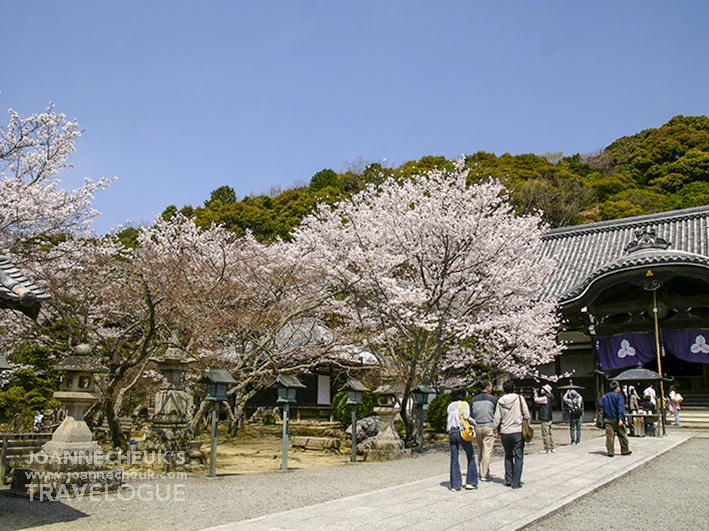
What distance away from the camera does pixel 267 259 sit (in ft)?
60.2

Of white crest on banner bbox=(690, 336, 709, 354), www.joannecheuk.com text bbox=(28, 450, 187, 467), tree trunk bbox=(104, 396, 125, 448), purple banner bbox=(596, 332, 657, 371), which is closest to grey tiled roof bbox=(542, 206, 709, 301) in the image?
purple banner bbox=(596, 332, 657, 371)

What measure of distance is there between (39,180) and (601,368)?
19.8 meters

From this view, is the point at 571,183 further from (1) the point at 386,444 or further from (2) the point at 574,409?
(1) the point at 386,444

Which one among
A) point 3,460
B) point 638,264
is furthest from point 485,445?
point 638,264

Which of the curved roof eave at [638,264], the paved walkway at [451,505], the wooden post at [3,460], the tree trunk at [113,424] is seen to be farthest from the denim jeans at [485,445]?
the curved roof eave at [638,264]

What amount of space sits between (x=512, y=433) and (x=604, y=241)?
67.3ft

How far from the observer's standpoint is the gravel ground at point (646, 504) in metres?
6.02

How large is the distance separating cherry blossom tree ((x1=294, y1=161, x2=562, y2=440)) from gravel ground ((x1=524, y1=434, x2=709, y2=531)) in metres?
5.12

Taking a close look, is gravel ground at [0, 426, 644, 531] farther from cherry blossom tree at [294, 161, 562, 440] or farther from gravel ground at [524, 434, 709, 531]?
cherry blossom tree at [294, 161, 562, 440]

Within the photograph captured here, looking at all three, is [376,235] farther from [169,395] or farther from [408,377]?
[169,395]

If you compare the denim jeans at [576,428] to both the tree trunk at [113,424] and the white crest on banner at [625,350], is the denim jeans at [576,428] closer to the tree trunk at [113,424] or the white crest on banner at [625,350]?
the white crest on banner at [625,350]

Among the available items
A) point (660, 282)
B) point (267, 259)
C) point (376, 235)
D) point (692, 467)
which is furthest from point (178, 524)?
point (660, 282)

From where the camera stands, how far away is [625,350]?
19656mm

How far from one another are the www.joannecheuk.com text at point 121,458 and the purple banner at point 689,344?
1684cm
